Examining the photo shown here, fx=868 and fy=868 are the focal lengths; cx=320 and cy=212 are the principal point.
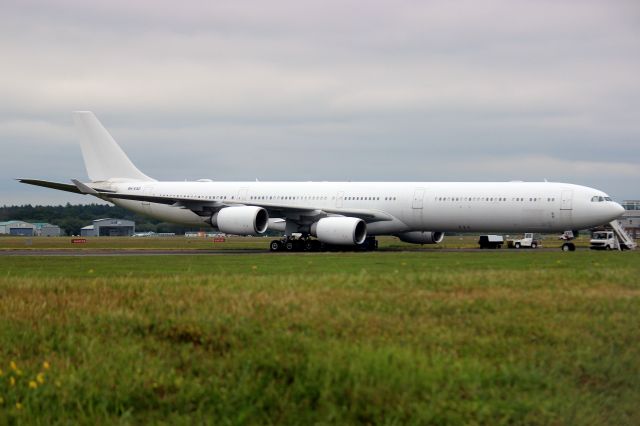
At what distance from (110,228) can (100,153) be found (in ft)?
346

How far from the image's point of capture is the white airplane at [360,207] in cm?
4456

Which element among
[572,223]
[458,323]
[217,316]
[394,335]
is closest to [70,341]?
[217,316]

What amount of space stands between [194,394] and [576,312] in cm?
687

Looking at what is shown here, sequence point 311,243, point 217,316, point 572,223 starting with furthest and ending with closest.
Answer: point 311,243
point 572,223
point 217,316

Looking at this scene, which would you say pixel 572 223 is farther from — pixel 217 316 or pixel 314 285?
pixel 217 316

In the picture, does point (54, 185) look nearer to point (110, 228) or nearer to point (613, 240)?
point (613, 240)

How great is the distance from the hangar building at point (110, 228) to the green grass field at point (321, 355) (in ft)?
471

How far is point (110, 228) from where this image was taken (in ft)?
522

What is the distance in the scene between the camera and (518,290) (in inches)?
Result: 663

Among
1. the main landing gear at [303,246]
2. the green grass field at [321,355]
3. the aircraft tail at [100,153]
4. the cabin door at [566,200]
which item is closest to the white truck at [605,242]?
the cabin door at [566,200]

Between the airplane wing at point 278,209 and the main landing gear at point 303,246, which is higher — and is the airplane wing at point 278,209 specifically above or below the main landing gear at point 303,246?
above

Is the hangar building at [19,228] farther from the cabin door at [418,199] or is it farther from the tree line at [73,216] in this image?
the cabin door at [418,199]

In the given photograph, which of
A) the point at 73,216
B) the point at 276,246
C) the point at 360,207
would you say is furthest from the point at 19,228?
the point at 360,207

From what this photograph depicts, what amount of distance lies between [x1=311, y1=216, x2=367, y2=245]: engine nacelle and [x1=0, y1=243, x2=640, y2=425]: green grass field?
91.4 feet
